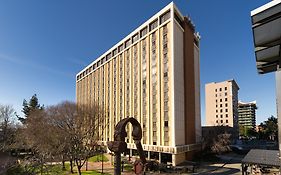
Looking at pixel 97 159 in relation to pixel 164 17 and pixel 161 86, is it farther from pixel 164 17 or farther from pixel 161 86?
pixel 164 17

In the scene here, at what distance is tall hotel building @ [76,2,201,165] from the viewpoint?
39031 millimetres

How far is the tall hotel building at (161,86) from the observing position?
1537 inches

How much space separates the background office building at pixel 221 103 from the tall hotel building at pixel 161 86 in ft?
148

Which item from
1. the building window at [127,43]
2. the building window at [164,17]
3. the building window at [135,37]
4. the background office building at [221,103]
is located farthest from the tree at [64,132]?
the background office building at [221,103]

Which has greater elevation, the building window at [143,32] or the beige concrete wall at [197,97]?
the building window at [143,32]

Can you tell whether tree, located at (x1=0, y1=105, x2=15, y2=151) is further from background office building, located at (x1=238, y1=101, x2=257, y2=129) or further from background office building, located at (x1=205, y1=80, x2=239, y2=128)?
background office building, located at (x1=238, y1=101, x2=257, y2=129)

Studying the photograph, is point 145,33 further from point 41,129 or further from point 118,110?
point 41,129

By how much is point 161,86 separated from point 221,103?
6072cm

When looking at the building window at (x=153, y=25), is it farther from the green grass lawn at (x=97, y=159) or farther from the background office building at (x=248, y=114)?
the background office building at (x=248, y=114)

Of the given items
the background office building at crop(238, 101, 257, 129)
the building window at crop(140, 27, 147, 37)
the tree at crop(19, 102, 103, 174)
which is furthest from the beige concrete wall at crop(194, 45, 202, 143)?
the background office building at crop(238, 101, 257, 129)

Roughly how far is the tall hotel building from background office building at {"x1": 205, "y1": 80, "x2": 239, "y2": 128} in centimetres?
4520

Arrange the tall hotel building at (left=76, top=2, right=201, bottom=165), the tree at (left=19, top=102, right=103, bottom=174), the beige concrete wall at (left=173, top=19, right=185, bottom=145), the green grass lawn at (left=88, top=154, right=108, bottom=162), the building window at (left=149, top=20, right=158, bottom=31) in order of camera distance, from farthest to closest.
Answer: the green grass lawn at (left=88, top=154, right=108, bottom=162) → the building window at (left=149, top=20, right=158, bottom=31) → the tall hotel building at (left=76, top=2, right=201, bottom=165) → the beige concrete wall at (left=173, top=19, right=185, bottom=145) → the tree at (left=19, top=102, right=103, bottom=174)

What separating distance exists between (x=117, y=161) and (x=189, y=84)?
4045 cm

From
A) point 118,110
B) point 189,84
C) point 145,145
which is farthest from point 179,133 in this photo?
point 118,110
